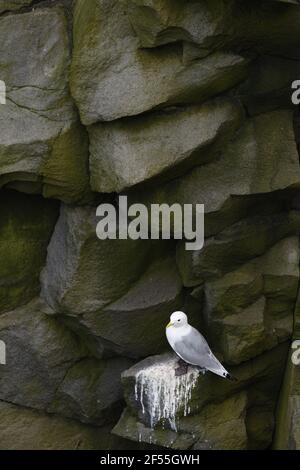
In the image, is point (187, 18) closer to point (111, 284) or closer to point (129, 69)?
point (129, 69)

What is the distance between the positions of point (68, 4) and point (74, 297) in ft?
6.37

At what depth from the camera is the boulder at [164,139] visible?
5.66 meters

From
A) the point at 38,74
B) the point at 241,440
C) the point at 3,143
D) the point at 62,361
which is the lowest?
the point at 241,440

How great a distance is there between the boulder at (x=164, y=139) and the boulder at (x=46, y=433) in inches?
79.4

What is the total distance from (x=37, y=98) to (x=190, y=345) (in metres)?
1.88

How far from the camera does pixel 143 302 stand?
6.20 meters

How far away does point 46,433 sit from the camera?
6746 mm

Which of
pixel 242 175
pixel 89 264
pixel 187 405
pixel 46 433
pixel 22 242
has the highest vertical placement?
pixel 242 175

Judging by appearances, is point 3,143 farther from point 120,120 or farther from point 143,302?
point 143,302

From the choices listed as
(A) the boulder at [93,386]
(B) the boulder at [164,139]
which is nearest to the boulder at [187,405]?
(A) the boulder at [93,386]

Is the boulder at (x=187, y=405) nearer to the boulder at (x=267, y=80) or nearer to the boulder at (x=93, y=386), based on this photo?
the boulder at (x=93, y=386)

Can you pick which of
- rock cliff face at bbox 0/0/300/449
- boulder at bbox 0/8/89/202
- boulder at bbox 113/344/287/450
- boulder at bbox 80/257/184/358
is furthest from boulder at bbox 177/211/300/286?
boulder at bbox 0/8/89/202

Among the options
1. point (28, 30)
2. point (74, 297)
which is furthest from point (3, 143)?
point (74, 297)

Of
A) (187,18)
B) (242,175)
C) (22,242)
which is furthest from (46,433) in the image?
(187,18)
